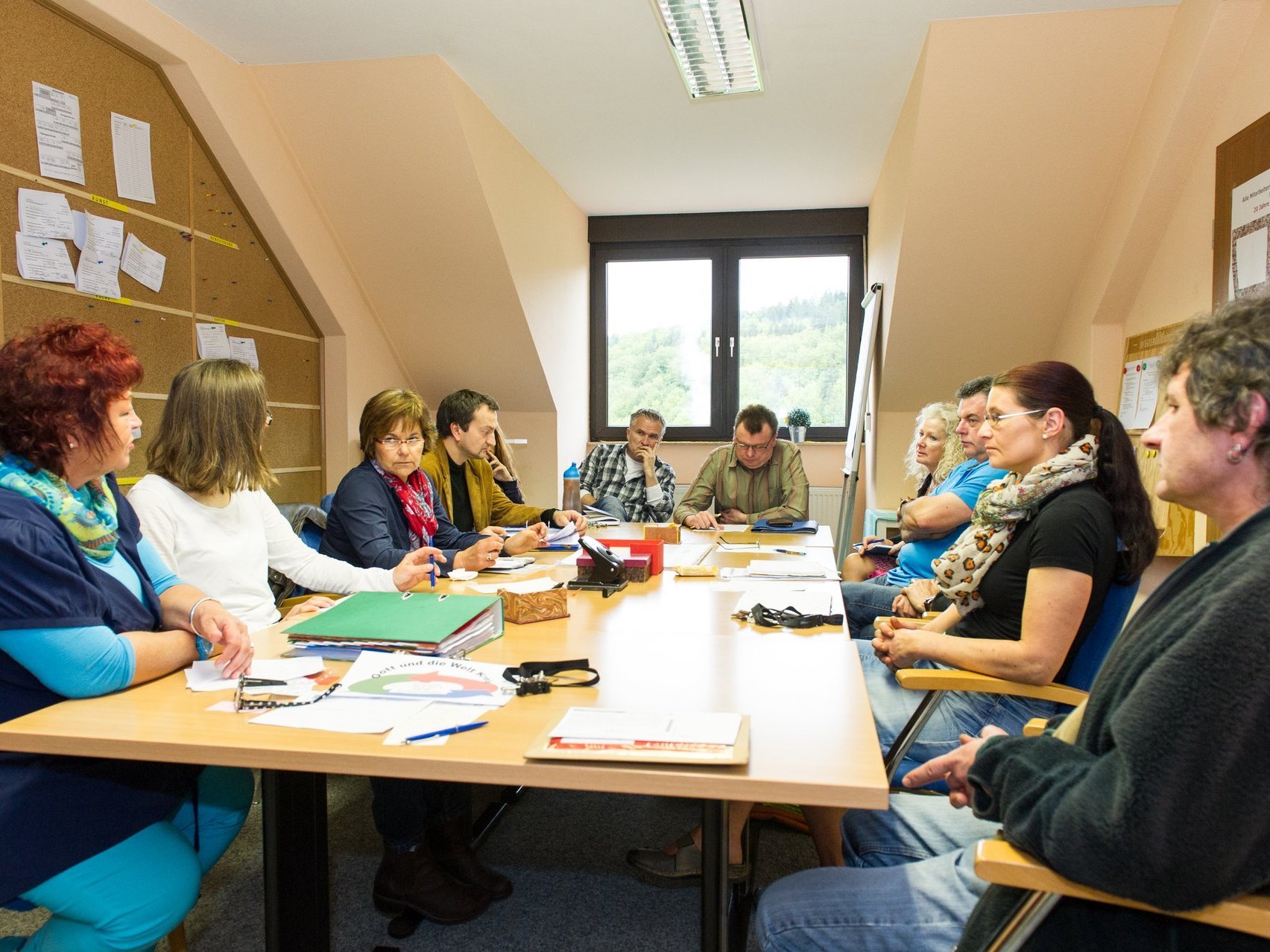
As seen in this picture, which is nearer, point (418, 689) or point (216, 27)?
point (418, 689)

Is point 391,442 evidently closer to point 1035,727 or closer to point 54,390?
point 54,390

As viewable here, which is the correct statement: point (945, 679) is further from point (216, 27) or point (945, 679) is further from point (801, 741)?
point (216, 27)

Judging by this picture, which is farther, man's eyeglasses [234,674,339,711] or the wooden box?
the wooden box

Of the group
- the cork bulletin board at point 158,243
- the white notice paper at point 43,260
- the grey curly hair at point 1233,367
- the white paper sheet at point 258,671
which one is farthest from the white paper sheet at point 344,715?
the white notice paper at point 43,260

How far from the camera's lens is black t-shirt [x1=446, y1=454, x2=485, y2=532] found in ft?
11.6

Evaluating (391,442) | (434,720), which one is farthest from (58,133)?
(434,720)

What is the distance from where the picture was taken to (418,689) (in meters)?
1.38

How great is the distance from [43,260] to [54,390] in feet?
6.46

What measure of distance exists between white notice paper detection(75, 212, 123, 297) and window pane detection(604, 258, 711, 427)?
3483mm

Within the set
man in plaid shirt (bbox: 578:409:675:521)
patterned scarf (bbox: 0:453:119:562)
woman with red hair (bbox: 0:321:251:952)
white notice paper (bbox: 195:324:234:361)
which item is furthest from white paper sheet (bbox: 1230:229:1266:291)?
white notice paper (bbox: 195:324:234:361)

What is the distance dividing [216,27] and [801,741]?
3.65 metres

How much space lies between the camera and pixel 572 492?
524 cm

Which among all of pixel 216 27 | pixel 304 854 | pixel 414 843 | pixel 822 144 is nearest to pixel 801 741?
pixel 304 854

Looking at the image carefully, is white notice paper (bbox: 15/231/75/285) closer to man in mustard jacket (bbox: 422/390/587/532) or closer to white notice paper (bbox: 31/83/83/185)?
white notice paper (bbox: 31/83/83/185)
